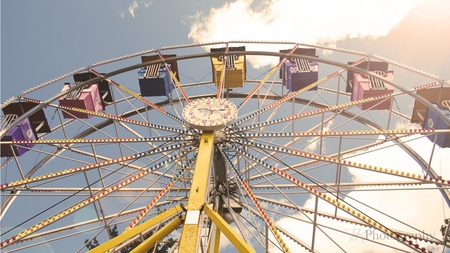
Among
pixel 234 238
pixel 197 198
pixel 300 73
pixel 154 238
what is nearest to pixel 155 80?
pixel 300 73

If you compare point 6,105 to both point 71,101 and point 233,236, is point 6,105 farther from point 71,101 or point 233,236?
point 233,236

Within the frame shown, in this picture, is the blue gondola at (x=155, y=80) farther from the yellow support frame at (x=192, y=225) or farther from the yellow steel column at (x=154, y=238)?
the yellow steel column at (x=154, y=238)

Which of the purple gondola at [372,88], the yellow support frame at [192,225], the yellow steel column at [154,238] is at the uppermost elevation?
the purple gondola at [372,88]

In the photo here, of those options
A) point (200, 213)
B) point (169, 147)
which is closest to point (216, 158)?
point (169, 147)

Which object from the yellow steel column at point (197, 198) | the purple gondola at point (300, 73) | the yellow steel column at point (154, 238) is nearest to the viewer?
the yellow steel column at point (197, 198)

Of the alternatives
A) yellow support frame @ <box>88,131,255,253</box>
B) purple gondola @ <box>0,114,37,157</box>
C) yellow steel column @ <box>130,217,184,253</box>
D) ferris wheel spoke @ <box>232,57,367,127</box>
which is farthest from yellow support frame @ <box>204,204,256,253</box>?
purple gondola @ <box>0,114,37,157</box>

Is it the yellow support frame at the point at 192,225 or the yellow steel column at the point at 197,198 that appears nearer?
the yellow support frame at the point at 192,225

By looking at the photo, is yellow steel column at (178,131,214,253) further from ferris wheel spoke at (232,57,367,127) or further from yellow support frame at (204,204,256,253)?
ferris wheel spoke at (232,57,367,127)

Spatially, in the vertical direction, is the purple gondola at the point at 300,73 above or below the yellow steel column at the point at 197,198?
above

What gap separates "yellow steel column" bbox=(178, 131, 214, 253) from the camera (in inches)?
274

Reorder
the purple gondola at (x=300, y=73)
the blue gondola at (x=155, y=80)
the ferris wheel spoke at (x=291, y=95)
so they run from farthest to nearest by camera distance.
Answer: the blue gondola at (x=155, y=80) < the purple gondola at (x=300, y=73) < the ferris wheel spoke at (x=291, y=95)

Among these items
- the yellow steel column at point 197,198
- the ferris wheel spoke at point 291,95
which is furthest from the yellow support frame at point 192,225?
the ferris wheel spoke at point 291,95

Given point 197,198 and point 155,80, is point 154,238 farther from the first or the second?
point 155,80

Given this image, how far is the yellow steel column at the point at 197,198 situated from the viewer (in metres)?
6.96
